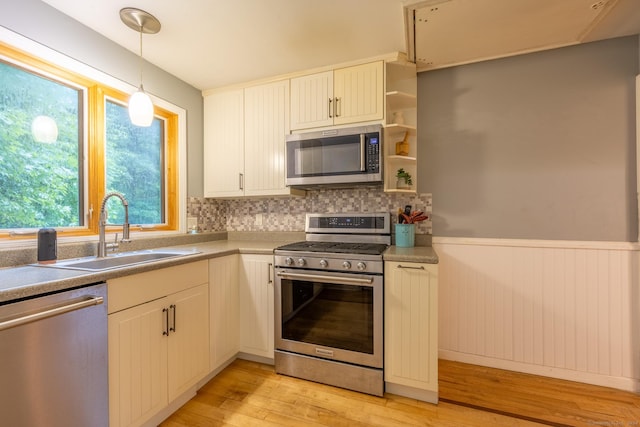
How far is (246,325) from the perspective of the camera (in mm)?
2078

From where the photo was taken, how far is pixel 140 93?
1.54m

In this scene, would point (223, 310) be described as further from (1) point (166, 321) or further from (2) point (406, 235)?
(2) point (406, 235)

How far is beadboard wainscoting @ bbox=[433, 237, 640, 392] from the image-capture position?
1785 millimetres

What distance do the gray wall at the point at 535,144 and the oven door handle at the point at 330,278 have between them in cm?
87

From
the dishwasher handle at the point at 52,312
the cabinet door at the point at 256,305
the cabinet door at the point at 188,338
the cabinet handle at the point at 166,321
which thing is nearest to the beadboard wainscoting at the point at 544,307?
the cabinet door at the point at 256,305

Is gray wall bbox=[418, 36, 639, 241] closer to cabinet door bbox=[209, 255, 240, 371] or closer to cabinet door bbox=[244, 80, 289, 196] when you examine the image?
cabinet door bbox=[244, 80, 289, 196]

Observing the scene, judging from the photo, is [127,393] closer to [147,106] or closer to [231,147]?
[147,106]

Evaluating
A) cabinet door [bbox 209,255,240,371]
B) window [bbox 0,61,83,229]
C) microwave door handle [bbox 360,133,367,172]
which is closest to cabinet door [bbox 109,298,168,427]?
cabinet door [bbox 209,255,240,371]

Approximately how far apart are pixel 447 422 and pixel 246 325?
4.60 feet

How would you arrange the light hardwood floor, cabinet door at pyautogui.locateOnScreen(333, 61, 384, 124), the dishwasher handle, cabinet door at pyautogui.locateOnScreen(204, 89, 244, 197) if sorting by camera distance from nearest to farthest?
the dishwasher handle, the light hardwood floor, cabinet door at pyautogui.locateOnScreen(333, 61, 384, 124), cabinet door at pyautogui.locateOnScreen(204, 89, 244, 197)

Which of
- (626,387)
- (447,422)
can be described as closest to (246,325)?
(447,422)

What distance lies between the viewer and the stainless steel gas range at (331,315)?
1.73 meters

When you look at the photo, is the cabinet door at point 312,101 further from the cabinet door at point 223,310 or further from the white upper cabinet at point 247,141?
the cabinet door at point 223,310

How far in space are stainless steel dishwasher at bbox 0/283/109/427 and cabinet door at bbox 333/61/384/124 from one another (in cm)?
185
